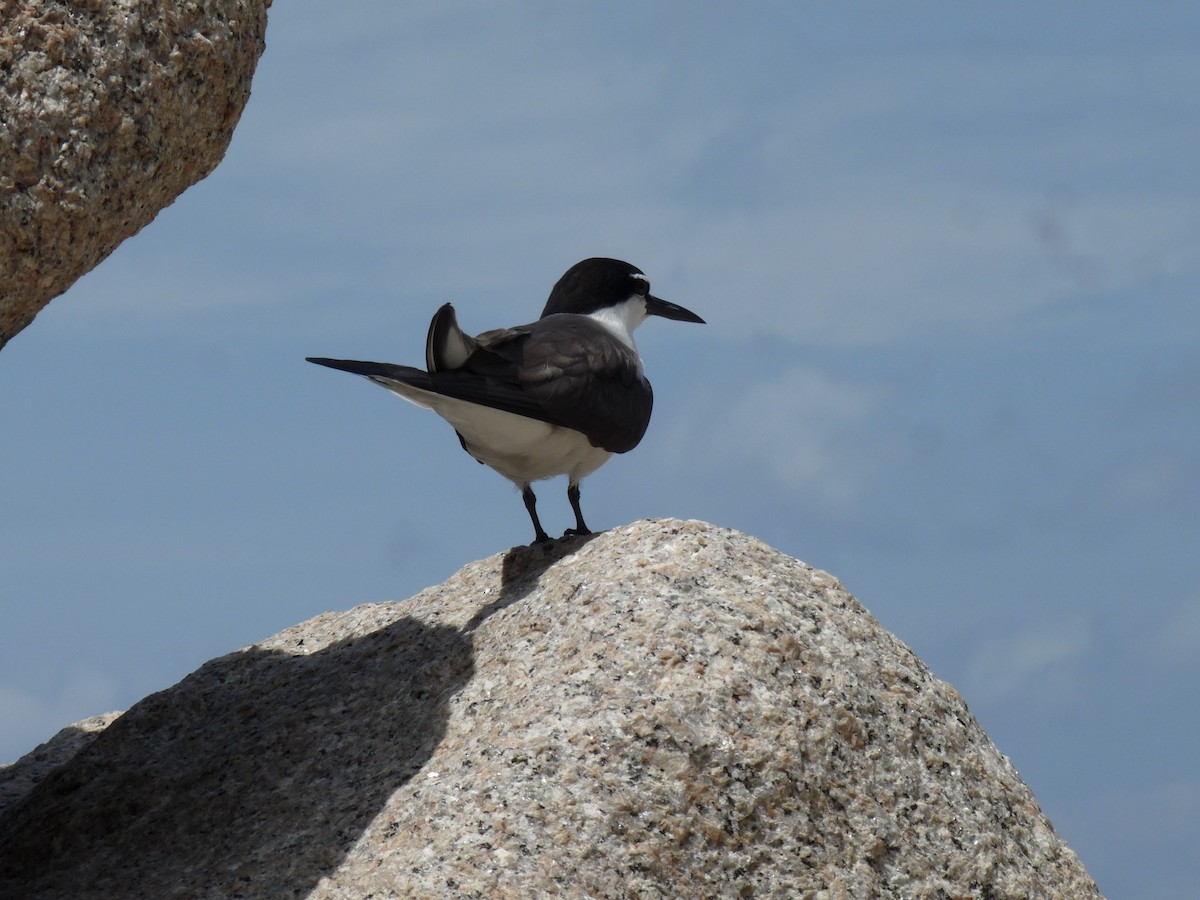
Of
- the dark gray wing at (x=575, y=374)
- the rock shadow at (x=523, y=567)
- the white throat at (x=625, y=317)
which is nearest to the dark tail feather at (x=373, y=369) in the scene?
the dark gray wing at (x=575, y=374)

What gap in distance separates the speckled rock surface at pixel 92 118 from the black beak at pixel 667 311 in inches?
158

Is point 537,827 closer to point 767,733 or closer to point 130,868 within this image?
point 767,733

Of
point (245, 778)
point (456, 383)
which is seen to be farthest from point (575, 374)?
point (245, 778)

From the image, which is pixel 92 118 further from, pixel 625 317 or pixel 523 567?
pixel 625 317

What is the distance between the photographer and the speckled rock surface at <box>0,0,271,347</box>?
5195 mm

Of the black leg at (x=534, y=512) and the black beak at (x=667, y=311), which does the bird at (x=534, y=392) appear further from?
the black beak at (x=667, y=311)

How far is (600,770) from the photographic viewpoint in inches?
213

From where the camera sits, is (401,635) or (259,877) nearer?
(259,877)

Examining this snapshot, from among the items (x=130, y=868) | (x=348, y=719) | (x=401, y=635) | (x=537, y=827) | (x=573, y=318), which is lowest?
(x=130, y=868)

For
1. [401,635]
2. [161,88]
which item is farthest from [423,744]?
[161,88]

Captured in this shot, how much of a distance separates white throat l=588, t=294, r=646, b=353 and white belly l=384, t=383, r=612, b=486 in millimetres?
1150

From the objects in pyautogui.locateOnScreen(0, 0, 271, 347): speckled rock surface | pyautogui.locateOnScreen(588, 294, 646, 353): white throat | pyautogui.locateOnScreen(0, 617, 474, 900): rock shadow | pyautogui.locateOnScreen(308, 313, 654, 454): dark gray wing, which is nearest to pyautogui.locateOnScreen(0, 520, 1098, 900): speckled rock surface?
pyautogui.locateOnScreen(0, 617, 474, 900): rock shadow

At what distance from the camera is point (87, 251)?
18.2 feet

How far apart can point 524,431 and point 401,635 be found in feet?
4.06
